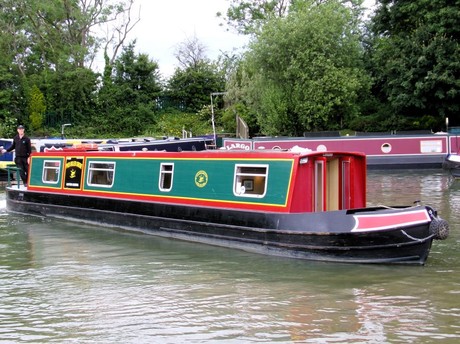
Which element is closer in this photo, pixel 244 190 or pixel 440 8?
pixel 244 190

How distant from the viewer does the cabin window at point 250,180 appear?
1005 cm

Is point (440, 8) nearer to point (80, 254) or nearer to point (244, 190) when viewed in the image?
point (244, 190)

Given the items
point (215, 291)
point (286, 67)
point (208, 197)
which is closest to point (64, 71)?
point (286, 67)

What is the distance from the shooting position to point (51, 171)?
47.8 ft

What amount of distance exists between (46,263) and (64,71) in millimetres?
28806

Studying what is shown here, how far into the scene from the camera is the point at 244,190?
10.4 metres

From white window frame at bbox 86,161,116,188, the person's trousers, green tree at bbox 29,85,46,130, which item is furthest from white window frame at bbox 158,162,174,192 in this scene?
green tree at bbox 29,85,46,130

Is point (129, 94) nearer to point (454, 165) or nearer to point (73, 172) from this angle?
point (454, 165)

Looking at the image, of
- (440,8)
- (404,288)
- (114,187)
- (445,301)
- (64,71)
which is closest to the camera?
(445,301)

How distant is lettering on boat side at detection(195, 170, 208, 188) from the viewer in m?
11.0

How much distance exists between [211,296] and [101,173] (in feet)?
21.4

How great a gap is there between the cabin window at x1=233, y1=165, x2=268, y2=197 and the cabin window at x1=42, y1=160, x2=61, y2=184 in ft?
18.2

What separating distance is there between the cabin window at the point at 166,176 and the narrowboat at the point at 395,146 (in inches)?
481

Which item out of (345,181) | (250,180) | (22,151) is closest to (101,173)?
(22,151)
